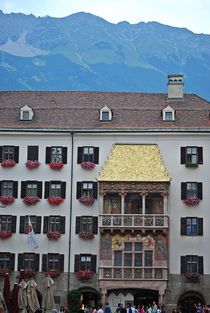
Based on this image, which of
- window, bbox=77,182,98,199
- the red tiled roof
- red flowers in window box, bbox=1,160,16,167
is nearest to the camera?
window, bbox=77,182,98,199

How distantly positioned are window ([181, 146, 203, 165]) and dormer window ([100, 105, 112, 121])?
7.70 meters

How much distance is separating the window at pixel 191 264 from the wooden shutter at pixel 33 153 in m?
16.2

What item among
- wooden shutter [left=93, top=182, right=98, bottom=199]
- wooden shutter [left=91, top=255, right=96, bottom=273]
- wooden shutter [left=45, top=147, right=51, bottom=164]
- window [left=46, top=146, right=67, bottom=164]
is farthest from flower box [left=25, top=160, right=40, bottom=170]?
wooden shutter [left=91, top=255, right=96, bottom=273]

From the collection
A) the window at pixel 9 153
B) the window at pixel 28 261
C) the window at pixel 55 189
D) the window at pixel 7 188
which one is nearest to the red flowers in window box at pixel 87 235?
the window at pixel 55 189

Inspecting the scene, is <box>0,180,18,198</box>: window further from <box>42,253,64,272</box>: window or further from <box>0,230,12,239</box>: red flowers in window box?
<box>42,253,64,272</box>: window

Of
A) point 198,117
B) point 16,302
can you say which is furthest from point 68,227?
point 16,302

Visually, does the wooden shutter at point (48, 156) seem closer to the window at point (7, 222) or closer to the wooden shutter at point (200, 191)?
the window at point (7, 222)

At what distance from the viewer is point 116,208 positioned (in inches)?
2126

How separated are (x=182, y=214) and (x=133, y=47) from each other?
3310 inches

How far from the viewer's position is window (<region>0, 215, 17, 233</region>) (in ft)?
178

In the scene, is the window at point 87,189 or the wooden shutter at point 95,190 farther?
the window at point 87,189

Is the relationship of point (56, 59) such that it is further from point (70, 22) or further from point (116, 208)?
point (116, 208)

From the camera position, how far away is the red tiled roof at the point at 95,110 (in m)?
56.3

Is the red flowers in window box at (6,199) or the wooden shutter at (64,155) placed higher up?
the wooden shutter at (64,155)
